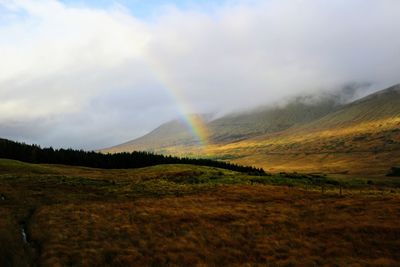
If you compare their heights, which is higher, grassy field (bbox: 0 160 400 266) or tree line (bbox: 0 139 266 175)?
tree line (bbox: 0 139 266 175)

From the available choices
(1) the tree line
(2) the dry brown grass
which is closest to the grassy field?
(2) the dry brown grass

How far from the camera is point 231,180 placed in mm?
81500

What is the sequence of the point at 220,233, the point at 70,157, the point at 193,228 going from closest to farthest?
the point at 220,233
the point at 193,228
the point at 70,157

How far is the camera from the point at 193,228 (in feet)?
116

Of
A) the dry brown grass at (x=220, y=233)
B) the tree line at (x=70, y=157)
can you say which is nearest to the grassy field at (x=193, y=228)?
the dry brown grass at (x=220, y=233)

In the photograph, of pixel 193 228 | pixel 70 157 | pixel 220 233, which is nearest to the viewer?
pixel 220 233

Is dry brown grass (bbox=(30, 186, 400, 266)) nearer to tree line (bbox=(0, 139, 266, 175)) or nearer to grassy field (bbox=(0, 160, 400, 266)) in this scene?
grassy field (bbox=(0, 160, 400, 266))

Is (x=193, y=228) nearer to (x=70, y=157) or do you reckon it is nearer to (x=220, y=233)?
(x=220, y=233)

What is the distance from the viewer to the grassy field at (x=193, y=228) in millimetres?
26266

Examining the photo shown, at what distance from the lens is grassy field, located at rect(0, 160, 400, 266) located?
26266 mm

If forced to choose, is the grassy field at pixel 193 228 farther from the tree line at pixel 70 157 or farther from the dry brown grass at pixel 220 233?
the tree line at pixel 70 157

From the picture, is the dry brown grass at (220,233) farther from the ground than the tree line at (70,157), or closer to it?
closer to it

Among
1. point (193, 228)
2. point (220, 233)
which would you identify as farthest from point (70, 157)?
point (220, 233)

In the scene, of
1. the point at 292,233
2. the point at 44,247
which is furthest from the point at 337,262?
the point at 44,247
